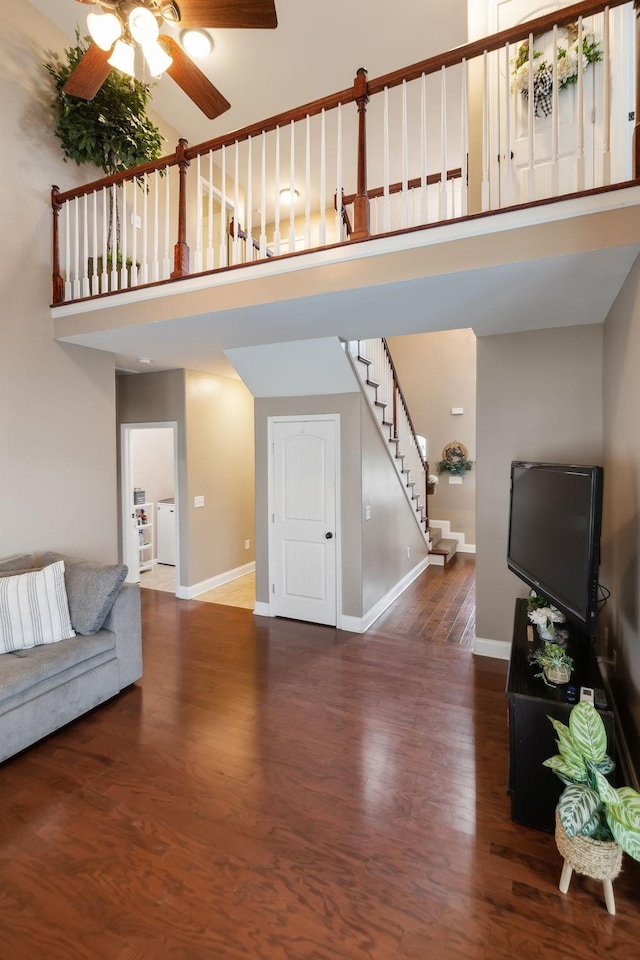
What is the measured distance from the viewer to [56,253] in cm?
369

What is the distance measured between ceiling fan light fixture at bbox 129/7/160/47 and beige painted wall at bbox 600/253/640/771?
8.45 feet

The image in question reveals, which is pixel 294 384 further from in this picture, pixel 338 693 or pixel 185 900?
pixel 185 900

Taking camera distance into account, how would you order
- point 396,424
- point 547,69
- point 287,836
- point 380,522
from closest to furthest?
point 287,836, point 547,69, point 380,522, point 396,424

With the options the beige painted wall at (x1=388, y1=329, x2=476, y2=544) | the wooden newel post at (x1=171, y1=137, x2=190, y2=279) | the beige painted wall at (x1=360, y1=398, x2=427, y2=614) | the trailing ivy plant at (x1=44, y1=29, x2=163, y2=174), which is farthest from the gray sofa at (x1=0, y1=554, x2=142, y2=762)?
the beige painted wall at (x1=388, y1=329, x2=476, y2=544)

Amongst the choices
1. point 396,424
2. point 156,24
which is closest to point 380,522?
point 396,424

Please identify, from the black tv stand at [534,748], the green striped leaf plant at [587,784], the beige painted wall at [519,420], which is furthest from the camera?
the beige painted wall at [519,420]

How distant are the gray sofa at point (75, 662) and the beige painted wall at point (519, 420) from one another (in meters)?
2.79

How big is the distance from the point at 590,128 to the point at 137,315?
3.08 m

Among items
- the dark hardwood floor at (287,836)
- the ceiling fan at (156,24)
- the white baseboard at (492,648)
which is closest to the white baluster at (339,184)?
the ceiling fan at (156,24)

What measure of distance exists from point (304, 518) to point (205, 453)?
5.83ft

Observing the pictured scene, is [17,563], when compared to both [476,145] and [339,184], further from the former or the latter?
[476,145]

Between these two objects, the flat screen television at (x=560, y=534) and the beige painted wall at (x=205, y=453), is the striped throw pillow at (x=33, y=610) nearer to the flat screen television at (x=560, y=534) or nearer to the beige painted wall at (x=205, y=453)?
the beige painted wall at (x=205, y=453)

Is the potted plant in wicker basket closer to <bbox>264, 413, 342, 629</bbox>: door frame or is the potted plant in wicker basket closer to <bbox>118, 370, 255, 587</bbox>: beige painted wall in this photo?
<bbox>264, 413, 342, 629</bbox>: door frame

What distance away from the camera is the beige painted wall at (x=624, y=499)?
222 cm
